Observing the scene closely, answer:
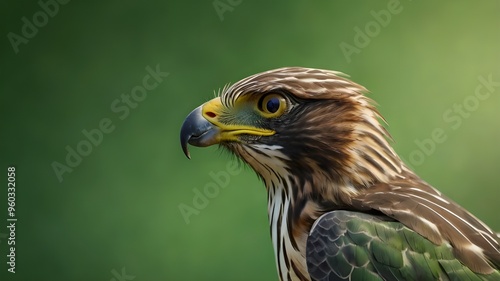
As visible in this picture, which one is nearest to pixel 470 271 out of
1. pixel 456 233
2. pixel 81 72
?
pixel 456 233

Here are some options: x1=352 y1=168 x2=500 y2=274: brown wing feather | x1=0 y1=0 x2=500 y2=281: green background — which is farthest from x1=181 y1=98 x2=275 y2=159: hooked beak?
x1=0 y1=0 x2=500 y2=281: green background

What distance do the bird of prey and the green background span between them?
5.24 ft

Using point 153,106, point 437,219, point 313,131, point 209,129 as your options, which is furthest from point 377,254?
point 153,106

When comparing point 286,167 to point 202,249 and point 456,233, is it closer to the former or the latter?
point 456,233

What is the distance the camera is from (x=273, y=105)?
1.51 meters

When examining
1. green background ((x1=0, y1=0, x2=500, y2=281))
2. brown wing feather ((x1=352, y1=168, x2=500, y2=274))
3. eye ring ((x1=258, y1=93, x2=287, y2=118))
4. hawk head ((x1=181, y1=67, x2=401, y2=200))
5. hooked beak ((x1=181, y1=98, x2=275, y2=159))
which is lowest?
brown wing feather ((x1=352, y1=168, x2=500, y2=274))

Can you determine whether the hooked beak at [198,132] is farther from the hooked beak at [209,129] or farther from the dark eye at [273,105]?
the dark eye at [273,105]

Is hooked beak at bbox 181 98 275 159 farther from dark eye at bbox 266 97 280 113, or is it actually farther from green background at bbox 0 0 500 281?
green background at bbox 0 0 500 281

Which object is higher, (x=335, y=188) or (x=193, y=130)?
(x=193, y=130)

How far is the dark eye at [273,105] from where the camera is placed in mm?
1498

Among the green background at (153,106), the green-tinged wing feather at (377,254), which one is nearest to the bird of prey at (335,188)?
the green-tinged wing feather at (377,254)

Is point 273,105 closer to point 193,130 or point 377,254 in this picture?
point 193,130

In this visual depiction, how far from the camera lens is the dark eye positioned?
4.91ft

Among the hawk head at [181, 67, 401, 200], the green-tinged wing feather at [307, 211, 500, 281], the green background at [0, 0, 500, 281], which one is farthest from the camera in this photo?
the green background at [0, 0, 500, 281]
